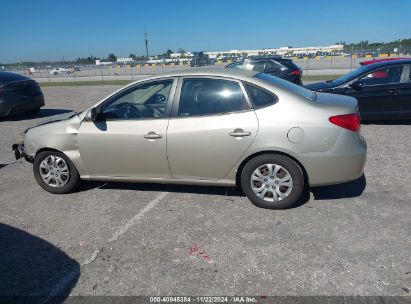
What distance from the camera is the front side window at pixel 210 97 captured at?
392cm

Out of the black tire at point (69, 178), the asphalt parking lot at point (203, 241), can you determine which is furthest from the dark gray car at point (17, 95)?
the black tire at point (69, 178)

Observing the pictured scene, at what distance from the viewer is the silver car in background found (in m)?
3.75

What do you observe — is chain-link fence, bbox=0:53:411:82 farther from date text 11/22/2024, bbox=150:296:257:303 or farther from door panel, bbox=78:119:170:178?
date text 11/22/2024, bbox=150:296:257:303

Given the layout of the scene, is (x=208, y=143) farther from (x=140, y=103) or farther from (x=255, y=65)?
(x=255, y=65)

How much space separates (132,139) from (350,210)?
263cm

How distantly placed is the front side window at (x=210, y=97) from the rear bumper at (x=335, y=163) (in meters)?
0.94

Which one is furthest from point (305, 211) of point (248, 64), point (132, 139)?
point (248, 64)

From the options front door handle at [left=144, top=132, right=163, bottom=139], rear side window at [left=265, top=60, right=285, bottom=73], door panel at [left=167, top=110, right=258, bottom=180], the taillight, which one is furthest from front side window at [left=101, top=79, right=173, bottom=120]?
rear side window at [left=265, top=60, right=285, bottom=73]

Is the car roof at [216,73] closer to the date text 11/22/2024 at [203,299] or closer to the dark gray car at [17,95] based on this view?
the date text 11/22/2024 at [203,299]

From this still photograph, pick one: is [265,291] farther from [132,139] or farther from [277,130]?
[132,139]

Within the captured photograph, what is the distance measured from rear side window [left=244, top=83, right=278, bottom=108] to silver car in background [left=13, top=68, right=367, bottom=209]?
11 millimetres

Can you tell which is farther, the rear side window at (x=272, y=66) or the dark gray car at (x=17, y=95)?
the rear side window at (x=272, y=66)

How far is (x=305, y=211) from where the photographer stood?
12.8 ft

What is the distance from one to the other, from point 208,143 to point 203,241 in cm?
110
